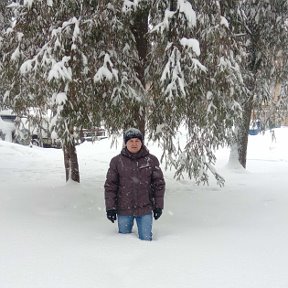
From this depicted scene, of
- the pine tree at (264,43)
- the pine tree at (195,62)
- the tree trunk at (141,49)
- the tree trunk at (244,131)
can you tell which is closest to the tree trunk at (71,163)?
the tree trunk at (141,49)

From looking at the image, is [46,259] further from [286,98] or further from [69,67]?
[286,98]

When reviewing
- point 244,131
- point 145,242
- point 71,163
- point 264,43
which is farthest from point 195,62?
point 244,131

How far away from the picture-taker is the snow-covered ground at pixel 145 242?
409cm

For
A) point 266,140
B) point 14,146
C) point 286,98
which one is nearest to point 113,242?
point 286,98

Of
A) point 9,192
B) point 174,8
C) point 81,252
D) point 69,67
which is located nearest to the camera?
point 81,252

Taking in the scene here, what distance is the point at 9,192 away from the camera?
8328 mm

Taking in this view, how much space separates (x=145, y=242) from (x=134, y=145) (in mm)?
1180

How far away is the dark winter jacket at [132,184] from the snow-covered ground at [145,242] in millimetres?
409

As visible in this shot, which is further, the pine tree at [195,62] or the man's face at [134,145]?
the pine tree at [195,62]

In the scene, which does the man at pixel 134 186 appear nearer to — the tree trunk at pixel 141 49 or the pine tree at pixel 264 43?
the tree trunk at pixel 141 49

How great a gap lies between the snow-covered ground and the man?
0.29 meters

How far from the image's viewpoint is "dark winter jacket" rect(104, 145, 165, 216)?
5402 millimetres

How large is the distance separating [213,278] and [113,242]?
149 centimetres

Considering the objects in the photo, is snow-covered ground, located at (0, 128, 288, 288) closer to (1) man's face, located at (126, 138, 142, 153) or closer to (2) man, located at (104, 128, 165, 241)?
(2) man, located at (104, 128, 165, 241)
